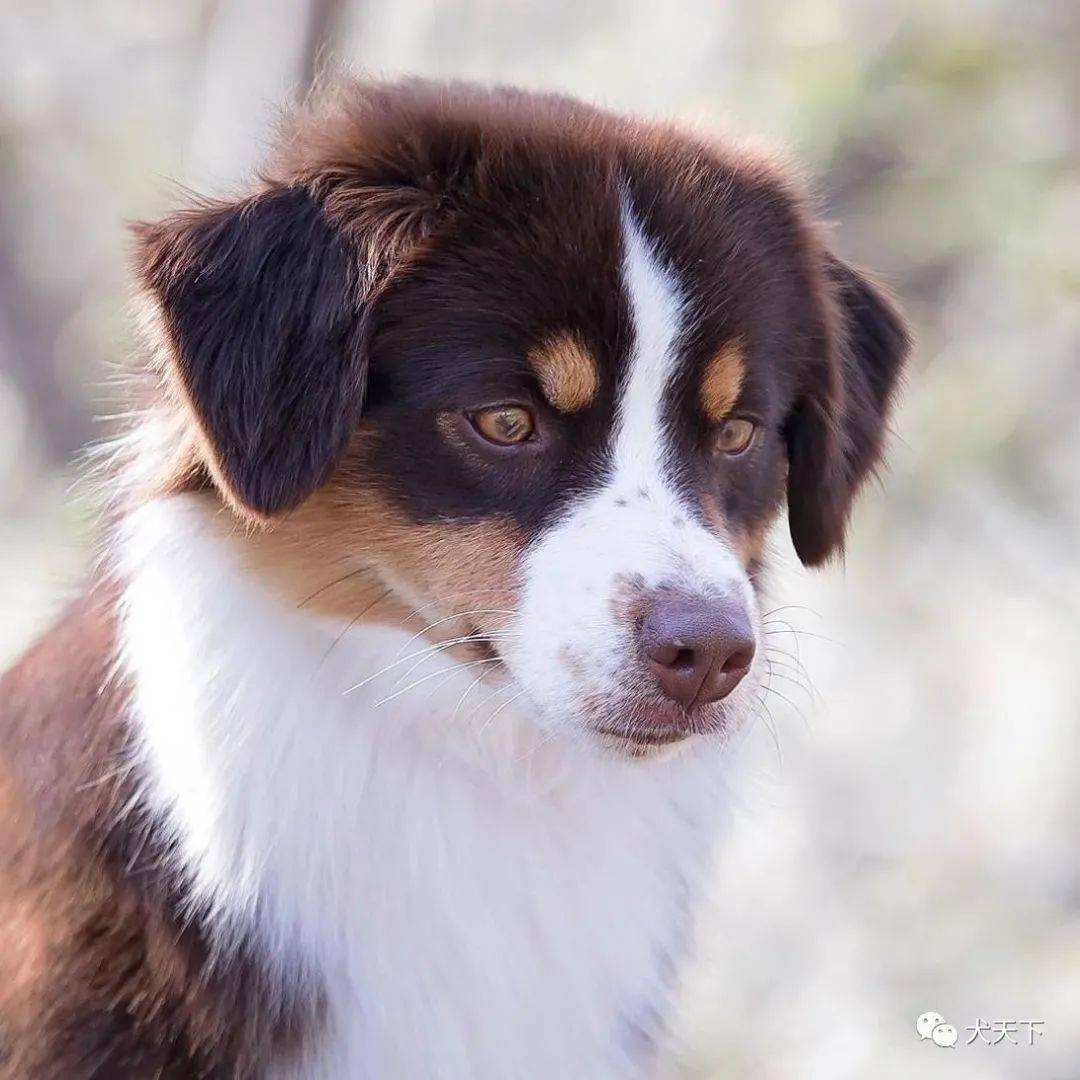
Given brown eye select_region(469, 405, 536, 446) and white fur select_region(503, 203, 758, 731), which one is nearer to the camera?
white fur select_region(503, 203, 758, 731)

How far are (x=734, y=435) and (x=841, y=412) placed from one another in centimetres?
38

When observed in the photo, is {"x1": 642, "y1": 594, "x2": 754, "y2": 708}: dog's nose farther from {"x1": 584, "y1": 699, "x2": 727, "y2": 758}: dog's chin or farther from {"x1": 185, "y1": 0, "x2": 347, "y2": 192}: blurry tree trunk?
{"x1": 185, "y1": 0, "x2": 347, "y2": 192}: blurry tree trunk

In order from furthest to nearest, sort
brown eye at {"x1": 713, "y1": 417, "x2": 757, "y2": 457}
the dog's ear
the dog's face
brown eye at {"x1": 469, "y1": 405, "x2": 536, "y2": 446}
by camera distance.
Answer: the dog's ear → brown eye at {"x1": 713, "y1": 417, "x2": 757, "y2": 457} → brown eye at {"x1": 469, "y1": 405, "x2": 536, "y2": 446} → the dog's face

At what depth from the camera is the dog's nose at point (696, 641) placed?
249cm

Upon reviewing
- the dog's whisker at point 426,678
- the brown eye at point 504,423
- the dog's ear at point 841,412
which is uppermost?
the brown eye at point 504,423

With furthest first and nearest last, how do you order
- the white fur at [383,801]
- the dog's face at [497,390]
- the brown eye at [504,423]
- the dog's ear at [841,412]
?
1. the dog's ear at [841,412]
2. the white fur at [383,801]
3. the brown eye at [504,423]
4. the dog's face at [497,390]

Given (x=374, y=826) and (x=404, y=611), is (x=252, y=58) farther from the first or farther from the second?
(x=374, y=826)

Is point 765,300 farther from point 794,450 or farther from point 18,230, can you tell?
point 18,230

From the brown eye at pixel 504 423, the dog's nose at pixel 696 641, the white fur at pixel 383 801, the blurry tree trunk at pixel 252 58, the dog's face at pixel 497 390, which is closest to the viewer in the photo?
the dog's nose at pixel 696 641

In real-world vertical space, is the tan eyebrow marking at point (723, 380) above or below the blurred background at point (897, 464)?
above

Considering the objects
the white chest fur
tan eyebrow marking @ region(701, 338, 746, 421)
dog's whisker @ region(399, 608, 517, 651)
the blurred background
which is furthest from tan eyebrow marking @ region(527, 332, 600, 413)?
the blurred background

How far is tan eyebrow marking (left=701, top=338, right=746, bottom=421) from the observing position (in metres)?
2.84

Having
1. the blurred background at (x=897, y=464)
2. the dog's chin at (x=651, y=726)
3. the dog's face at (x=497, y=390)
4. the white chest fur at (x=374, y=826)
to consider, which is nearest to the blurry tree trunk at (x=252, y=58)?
the blurred background at (x=897, y=464)

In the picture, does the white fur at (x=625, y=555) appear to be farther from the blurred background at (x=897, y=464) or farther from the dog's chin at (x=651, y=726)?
the blurred background at (x=897, y=464)
